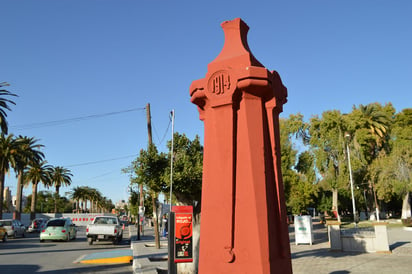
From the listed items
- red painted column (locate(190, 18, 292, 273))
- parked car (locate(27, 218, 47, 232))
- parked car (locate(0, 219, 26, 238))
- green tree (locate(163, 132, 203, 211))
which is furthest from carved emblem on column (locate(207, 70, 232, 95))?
parked car (locate(27, 218, 47, 232))

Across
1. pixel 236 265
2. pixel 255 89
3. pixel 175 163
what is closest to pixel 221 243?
pixel 236 265

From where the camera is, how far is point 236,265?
465 centimetres

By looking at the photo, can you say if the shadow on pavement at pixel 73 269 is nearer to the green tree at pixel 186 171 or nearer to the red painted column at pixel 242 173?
the green tree at pixel 186 171

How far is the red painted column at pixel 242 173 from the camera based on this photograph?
4660mm

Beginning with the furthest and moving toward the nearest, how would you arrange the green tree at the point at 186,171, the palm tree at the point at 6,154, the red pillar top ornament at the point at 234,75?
the palm tree at the point at 6,154
the green tree at the point at 186,171
the red pillar top ornament at the point at 234,75

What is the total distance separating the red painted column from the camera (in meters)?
4.66

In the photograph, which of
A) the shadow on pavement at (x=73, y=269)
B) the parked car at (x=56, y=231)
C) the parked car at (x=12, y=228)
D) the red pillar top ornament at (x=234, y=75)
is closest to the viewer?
the red pillar top ornament at (x=234, y=75)

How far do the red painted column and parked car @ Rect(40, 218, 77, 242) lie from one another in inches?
851

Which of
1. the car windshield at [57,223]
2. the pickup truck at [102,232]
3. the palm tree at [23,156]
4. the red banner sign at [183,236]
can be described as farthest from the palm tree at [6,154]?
the red banner sign at [183,236]

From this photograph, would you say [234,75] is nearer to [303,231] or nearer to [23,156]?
[303,231]

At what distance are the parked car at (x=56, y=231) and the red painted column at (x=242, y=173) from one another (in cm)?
2162

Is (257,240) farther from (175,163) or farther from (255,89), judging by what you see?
(175,163)

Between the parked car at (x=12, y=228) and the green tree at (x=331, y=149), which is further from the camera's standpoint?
the green tree at (x=331, y=149)

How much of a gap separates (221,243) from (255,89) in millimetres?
2267
